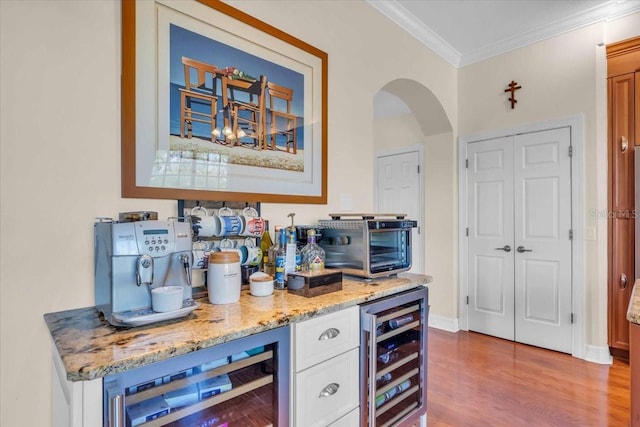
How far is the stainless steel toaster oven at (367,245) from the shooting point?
5.54 ft

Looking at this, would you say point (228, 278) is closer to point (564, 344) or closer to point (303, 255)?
point (303, 255)

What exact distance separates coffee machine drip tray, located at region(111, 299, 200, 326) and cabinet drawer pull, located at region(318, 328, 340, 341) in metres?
0.48

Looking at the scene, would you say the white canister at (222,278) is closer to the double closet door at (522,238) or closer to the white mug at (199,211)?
the white mug at (199,211)

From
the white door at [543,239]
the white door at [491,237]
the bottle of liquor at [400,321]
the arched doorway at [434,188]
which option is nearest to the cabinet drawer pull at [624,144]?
the white door at [543,239]

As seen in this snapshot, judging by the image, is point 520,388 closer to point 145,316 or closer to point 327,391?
point 327,391

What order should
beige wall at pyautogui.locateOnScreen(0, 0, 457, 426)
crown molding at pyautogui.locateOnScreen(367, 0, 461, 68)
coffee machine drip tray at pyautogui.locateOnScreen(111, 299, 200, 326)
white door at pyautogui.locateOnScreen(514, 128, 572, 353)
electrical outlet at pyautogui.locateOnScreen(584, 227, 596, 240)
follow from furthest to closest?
white door at pyautogui.locateOnScreen(514, 128, 572, 353) → electrical outlet at pyautogui.locateOnScreen(584, 227, 596, 240) → crown molding at pyautogui.locateOnScreen(367, 0, 461, 68) → beige wall at pyautogui.locateOnScreen(0, 0, 457, 426) → coffee machine drip tray at pyautogui.locateOnScreen(111, 299, 200, 326)

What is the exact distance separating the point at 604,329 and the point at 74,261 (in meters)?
3.69

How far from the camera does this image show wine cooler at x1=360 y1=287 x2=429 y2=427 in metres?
1.46

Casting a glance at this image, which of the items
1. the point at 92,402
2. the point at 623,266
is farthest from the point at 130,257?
the point at 623,266

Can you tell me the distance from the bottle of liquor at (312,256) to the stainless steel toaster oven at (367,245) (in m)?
0.18

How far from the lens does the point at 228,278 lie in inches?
51.3

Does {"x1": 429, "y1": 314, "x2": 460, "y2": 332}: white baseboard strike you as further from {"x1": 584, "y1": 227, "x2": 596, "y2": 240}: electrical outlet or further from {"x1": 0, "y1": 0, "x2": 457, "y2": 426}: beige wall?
{"x1": 0, "y1": 0, "x2": 457, "y2": 426}: beige wall

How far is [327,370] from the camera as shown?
4.24 feet

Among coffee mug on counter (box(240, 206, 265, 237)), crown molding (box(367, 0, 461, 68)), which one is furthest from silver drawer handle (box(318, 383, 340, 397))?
crown molding (box(367, 0, 461, 68))
